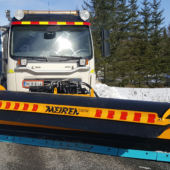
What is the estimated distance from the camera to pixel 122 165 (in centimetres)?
302

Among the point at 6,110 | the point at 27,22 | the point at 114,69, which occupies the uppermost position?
the point at 27,22

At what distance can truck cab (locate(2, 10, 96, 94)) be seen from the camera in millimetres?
4832

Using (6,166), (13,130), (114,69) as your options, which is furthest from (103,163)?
(114,69)

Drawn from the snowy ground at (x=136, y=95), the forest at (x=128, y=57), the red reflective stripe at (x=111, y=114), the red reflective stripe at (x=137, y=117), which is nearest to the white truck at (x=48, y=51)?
the red reflective stripe at (x=111, y=114)

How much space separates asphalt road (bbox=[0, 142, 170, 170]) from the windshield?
2223 millimetres

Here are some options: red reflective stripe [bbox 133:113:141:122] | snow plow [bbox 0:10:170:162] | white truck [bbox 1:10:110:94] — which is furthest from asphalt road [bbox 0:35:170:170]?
white truck [bbox 1:10:110:94]

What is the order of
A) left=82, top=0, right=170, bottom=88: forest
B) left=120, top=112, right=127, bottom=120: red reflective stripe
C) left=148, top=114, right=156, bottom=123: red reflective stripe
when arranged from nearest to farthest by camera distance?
1. left=148, top=114, right=156, bottom=123: red reflective stripe
2. left=120, top=112, right=127, bottom=120: red reflective stripe
3. left=82, top=0, right=170, bottom=88: forest

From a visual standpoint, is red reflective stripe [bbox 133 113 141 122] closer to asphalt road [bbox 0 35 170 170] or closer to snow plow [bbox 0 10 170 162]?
snow plow [bbox 0 10 170 162]

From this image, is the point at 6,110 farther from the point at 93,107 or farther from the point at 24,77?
the point at 24,77

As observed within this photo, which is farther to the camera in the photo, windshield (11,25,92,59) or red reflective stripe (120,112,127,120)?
windshield (11,25,92,59)

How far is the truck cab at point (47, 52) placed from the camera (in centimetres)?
483

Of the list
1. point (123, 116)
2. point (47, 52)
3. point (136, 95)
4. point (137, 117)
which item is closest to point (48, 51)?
point (47, 52)

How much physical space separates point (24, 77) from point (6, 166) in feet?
7.24

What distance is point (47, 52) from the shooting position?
16.6ft
